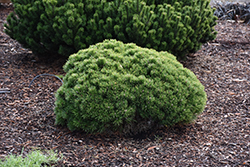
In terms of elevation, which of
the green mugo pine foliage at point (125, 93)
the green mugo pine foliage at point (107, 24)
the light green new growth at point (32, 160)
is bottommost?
the light green new growth at point (32, 160)

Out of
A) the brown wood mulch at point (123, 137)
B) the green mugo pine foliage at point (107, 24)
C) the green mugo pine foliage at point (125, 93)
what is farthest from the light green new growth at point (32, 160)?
the green mugo pine foliage at point (107, 24)

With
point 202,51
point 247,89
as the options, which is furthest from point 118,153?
point 202,51

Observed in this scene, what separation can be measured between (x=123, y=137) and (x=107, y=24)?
208cm

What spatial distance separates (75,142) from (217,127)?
76.6 inches

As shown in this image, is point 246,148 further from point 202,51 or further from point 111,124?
point 202,51

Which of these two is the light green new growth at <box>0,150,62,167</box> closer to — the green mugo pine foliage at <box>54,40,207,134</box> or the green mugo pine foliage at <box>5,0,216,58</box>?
the green mugo pine foliage at <box>54,40,207,134</box>

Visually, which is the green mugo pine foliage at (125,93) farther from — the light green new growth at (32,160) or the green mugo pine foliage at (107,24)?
the green mugo pine foliage at (107,24)

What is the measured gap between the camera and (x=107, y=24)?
15.4 ft

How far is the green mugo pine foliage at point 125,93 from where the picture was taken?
10.8 feet

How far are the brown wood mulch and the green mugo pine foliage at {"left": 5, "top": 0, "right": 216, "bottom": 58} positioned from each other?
→ 61 cm

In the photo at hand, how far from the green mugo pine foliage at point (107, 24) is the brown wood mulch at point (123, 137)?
61 cm

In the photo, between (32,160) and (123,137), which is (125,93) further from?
(32,160)

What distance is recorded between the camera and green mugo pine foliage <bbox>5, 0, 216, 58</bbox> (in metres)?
4.66

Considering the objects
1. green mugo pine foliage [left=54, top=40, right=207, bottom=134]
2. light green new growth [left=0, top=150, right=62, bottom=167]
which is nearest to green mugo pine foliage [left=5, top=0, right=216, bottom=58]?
green mugo pine foliage [left=54, top=40, right=207, bottom=134]
